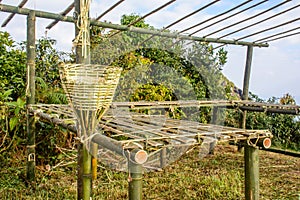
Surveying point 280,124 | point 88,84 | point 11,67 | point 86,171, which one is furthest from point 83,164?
point 280,124

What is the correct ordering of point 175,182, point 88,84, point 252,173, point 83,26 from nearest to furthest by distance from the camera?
1. point 88,84
2. point 83,26
3. point 252,173
4. point 175,182

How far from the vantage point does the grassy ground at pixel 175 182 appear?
308 cm

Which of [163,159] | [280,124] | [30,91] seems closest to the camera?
[30,91]

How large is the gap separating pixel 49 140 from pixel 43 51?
138cm

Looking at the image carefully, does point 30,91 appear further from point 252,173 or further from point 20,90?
point 252,173

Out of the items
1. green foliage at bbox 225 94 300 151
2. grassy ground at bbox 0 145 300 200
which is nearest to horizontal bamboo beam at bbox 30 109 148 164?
grassy ground at bbox 0 145 300 200

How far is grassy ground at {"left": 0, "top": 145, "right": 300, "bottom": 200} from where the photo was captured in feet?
10.1

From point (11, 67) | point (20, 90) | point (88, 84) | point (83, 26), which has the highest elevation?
point (83, 26)

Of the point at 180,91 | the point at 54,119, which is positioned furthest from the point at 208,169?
the point at 54,119

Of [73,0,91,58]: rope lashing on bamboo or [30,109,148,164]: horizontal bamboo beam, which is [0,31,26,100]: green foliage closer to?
[73,0,91,58]: rope lashing on bamboo

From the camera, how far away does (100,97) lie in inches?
70.4

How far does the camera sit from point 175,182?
11.5ft

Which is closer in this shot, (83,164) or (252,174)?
(83,164)

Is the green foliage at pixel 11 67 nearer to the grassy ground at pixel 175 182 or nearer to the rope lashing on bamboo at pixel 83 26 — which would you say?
the grassy ground at pixel 175 182
